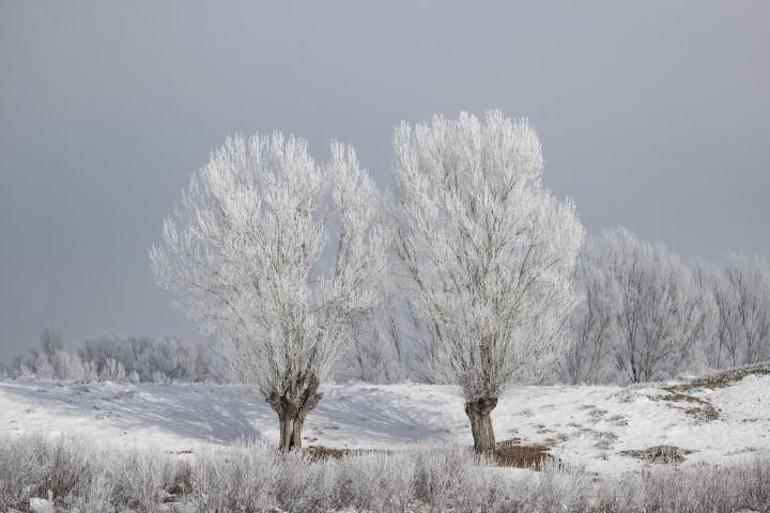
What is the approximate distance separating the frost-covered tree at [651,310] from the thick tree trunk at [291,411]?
2132cm

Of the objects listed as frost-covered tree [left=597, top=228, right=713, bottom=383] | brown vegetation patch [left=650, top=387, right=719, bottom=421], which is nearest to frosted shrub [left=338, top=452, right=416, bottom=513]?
brown vegetation patch [left=650, top=387, right=719, bottom=421]

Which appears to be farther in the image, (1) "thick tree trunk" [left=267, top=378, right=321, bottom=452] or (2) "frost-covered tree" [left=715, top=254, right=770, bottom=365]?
(2) "frost-covered tree" [left=715, top=254, right=770, bottom=365]

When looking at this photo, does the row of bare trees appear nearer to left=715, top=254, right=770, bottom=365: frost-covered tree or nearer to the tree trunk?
left=715, top=254, right=770, bottom=365: frost-covered tree

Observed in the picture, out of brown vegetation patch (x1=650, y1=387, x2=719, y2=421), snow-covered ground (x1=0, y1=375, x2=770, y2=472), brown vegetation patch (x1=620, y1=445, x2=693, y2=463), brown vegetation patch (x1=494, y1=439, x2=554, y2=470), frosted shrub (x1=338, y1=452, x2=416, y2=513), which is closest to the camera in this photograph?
frosted shrub (x1=338, y1=452, x2=416, y2=513)

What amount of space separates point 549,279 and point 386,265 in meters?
3.80

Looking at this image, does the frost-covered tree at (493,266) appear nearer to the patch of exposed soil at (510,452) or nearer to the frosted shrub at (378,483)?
the patch of exposed soil at (510,452)

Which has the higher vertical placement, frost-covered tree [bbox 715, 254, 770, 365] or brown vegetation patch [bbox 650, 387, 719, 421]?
frost-covered tree [bbox 715, 254, 770, 365]

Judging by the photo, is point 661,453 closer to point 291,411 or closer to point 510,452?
point 510,452

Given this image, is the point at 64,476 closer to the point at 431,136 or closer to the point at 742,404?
the point at 431,136

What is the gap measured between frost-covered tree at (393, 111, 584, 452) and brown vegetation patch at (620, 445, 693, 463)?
9.01 ft

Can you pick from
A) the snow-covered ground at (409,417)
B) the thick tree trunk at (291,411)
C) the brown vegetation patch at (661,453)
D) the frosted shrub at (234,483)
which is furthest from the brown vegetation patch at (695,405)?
the frosted shrub at (234,483)

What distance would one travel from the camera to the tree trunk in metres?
15.5

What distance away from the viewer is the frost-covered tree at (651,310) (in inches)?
1313

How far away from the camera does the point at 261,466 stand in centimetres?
803
